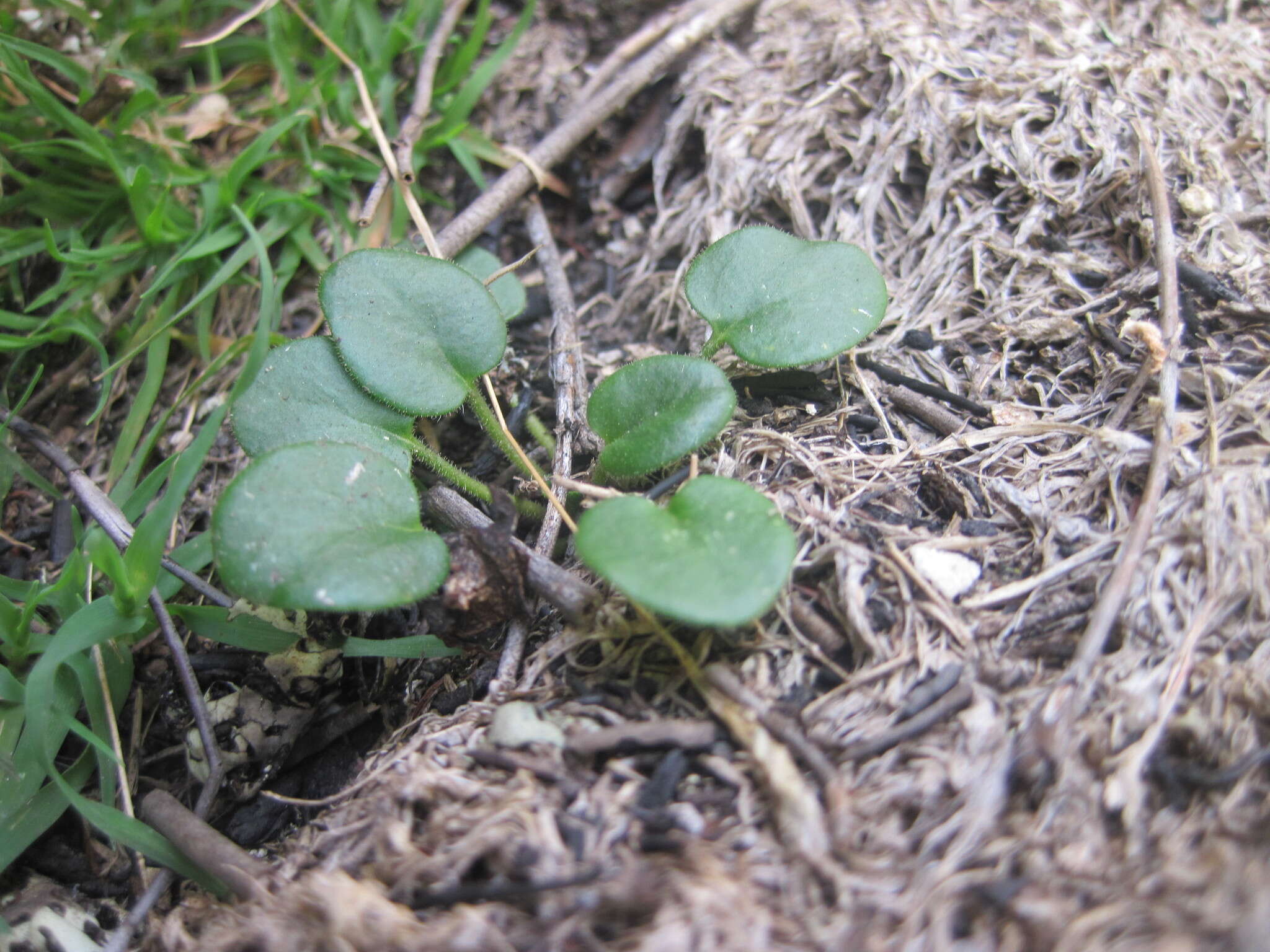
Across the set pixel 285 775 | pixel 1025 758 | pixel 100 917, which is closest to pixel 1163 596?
pixel 1025 758

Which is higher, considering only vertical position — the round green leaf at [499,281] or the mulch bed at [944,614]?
the round green leaf at [499,281]

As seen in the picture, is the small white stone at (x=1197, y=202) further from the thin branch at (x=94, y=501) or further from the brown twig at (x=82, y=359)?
the brown twig at (x=82, y=359)

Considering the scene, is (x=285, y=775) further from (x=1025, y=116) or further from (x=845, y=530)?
(x=1025, y=116)

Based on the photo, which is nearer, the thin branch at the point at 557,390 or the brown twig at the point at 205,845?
the brown twig at the point at 205,845

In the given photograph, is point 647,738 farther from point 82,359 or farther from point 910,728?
point 82,359

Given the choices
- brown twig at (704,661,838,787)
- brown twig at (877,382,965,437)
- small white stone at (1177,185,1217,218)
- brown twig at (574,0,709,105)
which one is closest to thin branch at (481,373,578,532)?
brown twig at (704,661,838,787)

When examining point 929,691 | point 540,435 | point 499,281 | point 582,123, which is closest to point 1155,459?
point 929,691

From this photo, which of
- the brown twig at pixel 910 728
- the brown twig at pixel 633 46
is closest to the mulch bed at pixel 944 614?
the brown twig at pixel 910 728
